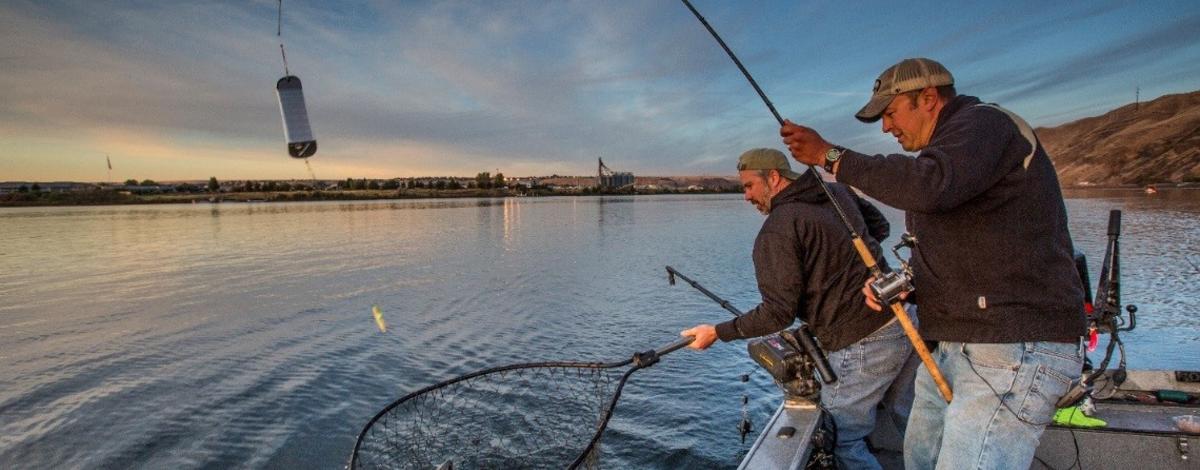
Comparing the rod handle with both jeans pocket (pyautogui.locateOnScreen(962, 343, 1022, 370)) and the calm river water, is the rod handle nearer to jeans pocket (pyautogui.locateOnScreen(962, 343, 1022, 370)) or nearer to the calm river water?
jeans pocket (pyautogui.locateOnScreen(962, 343, 1022, 370))

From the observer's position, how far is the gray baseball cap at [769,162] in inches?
166

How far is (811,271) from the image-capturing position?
12.5 feet

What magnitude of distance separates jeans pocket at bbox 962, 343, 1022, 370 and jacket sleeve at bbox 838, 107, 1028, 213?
2.14 feet

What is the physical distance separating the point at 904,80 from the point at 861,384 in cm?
199

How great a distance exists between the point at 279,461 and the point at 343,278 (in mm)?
15383

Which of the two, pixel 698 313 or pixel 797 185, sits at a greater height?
pixel 797 185

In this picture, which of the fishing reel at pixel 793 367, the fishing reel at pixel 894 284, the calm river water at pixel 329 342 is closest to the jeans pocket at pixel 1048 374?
the fishing reel at pixel 894 284

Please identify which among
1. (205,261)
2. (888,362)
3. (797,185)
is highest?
(797,185)

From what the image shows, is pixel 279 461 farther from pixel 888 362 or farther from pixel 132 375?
pixel 888 362

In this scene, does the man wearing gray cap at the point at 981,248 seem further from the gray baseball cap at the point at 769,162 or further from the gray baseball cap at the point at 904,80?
the gray baseball cap at the point at 769,162

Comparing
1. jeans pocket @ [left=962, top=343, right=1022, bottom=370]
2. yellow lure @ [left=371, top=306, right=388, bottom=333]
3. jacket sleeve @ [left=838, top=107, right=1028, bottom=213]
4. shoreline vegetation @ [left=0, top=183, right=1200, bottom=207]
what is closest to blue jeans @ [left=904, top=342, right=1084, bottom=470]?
jeans pocket @ [left=962, top=343, right=1022, bottom=370]

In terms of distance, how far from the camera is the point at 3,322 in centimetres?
1466

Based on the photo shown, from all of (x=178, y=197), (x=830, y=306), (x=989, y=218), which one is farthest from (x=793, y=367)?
(x=178, y=197)

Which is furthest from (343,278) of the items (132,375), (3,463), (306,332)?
(3,463)
